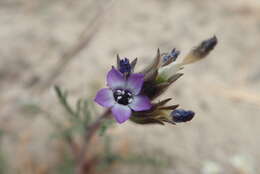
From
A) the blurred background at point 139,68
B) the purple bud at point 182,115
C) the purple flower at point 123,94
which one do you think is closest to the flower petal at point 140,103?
the purple flower at point 123,94

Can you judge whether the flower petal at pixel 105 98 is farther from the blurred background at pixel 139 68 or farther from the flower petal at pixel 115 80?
the blurred background at pixel 139 68

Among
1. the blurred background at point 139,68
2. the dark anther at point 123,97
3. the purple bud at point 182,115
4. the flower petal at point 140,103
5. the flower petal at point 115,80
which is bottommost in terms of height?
the blurred background at point 139,68

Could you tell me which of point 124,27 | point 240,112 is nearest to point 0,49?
point 124,27

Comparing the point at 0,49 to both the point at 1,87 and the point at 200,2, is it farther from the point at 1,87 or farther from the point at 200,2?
the point at 200,2

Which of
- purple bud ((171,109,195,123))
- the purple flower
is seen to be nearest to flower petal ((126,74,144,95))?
the purple flower

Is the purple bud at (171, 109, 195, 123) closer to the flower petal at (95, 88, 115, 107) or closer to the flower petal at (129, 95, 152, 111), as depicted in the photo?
the flower petal at (129, 95, 152, 111)

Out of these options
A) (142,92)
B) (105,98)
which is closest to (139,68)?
(142,92)
